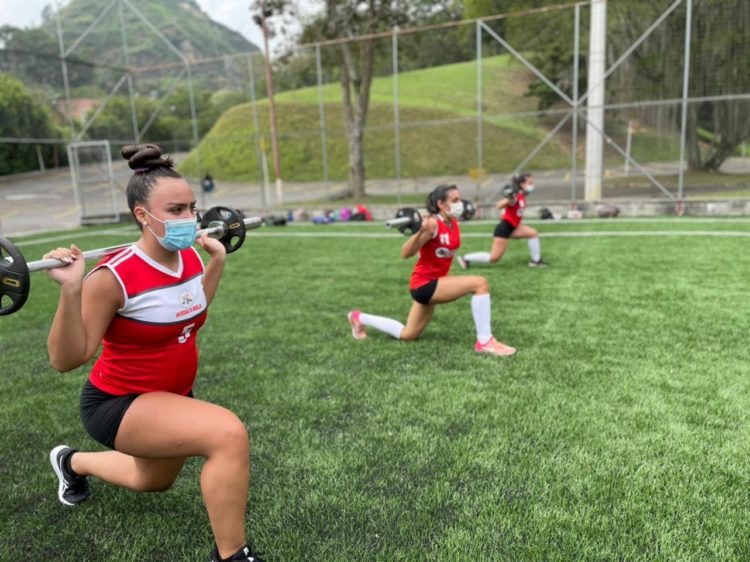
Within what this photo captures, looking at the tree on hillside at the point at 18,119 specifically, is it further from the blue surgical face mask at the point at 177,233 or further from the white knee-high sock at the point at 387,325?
the blue surgical face mask at the point at 177,233

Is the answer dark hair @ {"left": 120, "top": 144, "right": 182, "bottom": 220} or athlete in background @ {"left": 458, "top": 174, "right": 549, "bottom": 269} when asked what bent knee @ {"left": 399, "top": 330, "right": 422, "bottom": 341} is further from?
athlete in background @ {"left": 458, "top": 174, "right": 549, "bottom": 269}

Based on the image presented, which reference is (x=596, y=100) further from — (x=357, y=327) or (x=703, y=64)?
(x=357, y=327)

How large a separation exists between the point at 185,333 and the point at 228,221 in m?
0.74

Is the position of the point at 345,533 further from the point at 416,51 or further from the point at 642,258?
the point at 416,51

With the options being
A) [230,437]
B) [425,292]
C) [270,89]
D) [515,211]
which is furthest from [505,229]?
[270,89]

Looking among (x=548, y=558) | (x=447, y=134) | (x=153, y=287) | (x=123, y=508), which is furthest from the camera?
(x=447, y=134)

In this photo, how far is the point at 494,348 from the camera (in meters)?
5.29

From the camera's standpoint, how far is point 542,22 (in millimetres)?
16125

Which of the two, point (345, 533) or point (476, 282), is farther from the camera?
point (476, 282)

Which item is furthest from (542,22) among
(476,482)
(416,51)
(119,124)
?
(476,482)

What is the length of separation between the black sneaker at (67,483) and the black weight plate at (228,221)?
4.66 ft

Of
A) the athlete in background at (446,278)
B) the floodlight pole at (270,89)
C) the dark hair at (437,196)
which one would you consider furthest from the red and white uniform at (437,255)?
the floodlight pole at (270,89)

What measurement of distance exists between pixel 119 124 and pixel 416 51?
35.1 ft

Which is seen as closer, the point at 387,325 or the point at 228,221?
the point at 228,221
